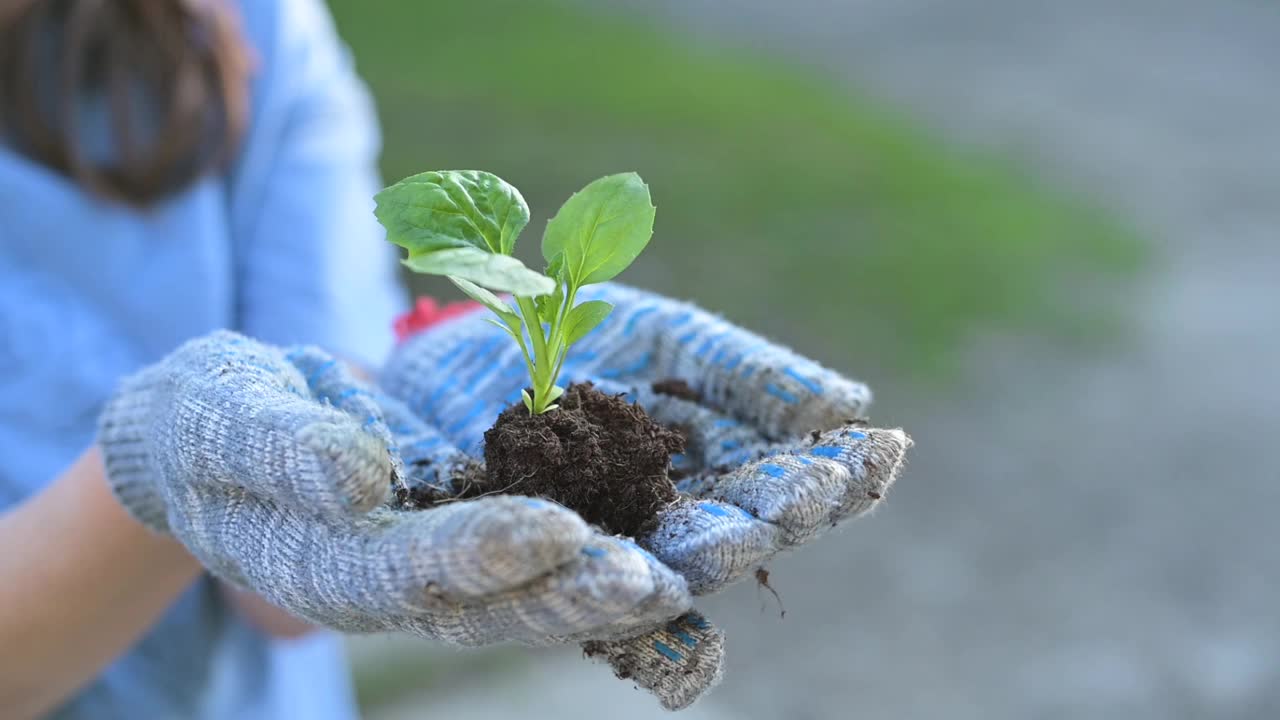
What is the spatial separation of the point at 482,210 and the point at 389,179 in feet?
15.5

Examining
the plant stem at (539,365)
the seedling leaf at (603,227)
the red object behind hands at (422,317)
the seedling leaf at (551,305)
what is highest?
the seedling leaf at (603,227)

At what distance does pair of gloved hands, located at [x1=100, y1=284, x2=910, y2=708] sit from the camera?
105cm

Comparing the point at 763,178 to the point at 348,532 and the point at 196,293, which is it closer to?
the point at 196,293

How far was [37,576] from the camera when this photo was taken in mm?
1626

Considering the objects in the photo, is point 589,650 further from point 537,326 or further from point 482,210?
point 482,210

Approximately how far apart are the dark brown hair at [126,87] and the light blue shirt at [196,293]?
0.05 m

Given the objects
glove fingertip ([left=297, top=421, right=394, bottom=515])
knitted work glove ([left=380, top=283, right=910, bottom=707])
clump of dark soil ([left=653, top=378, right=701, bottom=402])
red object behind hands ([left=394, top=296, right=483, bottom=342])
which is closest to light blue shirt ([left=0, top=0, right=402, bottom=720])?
red object behind hands ([left=394, top=296, right=483, bottom=342])

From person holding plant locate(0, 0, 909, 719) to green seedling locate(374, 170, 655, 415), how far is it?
0.60 feet

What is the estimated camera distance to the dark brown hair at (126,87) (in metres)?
2.00

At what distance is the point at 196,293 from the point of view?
2.04 metres

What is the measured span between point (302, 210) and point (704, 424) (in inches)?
37.0

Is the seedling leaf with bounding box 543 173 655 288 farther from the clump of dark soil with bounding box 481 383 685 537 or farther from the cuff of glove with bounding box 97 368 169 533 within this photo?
the cuff of glove with bounding box 97 368 169 533

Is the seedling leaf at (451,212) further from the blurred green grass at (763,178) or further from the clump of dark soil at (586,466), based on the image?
the blurred green grass at (763,178)

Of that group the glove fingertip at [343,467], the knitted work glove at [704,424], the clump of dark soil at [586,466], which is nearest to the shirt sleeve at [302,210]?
the knitted work glove at [704,424]
